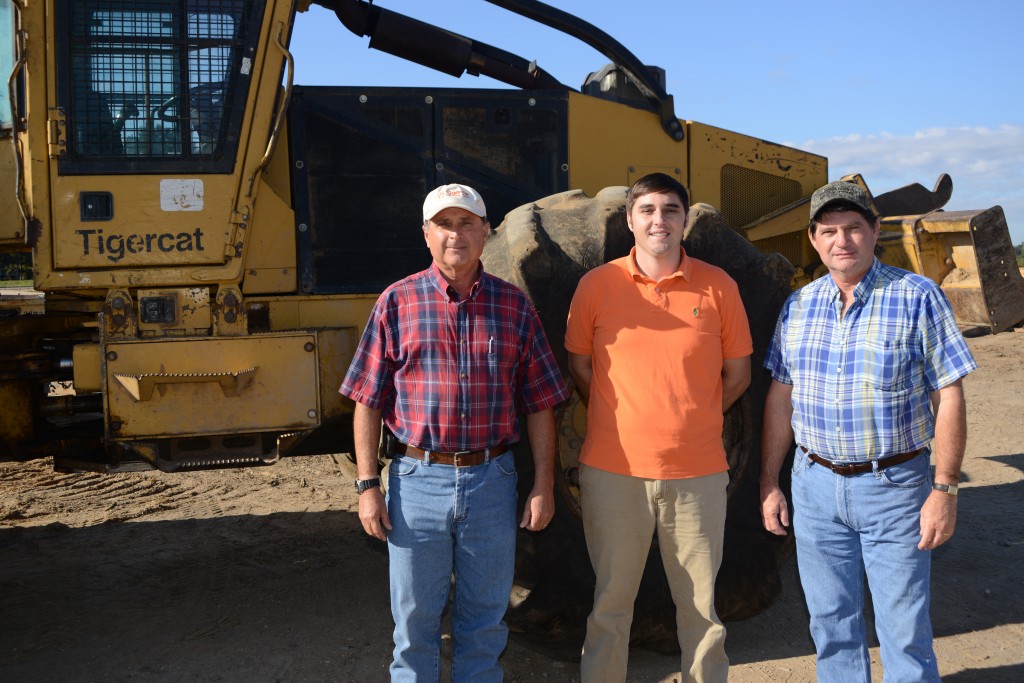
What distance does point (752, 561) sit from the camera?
3.35 meters

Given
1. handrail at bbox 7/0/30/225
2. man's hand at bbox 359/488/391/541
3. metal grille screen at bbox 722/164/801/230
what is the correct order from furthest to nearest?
metal grille screen at bbox 722/164/801/230 < handrail at bbox 7/0/30/225 < man's hand at bbox 359/488/391/541

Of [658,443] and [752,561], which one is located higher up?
[658,443]

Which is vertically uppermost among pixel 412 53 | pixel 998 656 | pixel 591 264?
pixel 412 53

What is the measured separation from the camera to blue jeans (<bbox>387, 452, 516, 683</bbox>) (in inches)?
99.3

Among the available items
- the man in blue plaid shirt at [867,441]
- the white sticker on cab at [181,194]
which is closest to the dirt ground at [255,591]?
the man in blue plaid shirt at [867,441]

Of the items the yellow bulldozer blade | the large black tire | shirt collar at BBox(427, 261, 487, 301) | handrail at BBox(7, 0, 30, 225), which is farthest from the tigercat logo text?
the yellow bulldozer blade

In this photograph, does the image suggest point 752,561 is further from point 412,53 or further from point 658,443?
point 412,53

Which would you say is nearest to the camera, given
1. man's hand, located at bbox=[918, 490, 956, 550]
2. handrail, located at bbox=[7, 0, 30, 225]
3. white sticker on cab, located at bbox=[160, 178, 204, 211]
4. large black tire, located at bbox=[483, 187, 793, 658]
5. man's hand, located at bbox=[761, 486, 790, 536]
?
man's hand, located at bbox=[918, 490, 956, 550]

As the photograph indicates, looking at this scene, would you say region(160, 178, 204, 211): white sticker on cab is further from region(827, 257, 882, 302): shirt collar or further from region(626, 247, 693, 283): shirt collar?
region(827, 257, 882, 302): shirt collar

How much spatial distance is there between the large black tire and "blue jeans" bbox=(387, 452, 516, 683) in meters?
0.55

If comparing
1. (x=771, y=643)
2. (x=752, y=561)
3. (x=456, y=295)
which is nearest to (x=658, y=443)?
(x=456, y=295)

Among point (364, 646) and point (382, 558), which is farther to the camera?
point (382, 558)

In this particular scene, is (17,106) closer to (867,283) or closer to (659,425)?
(659,425)

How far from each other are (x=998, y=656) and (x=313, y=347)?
2.91m
